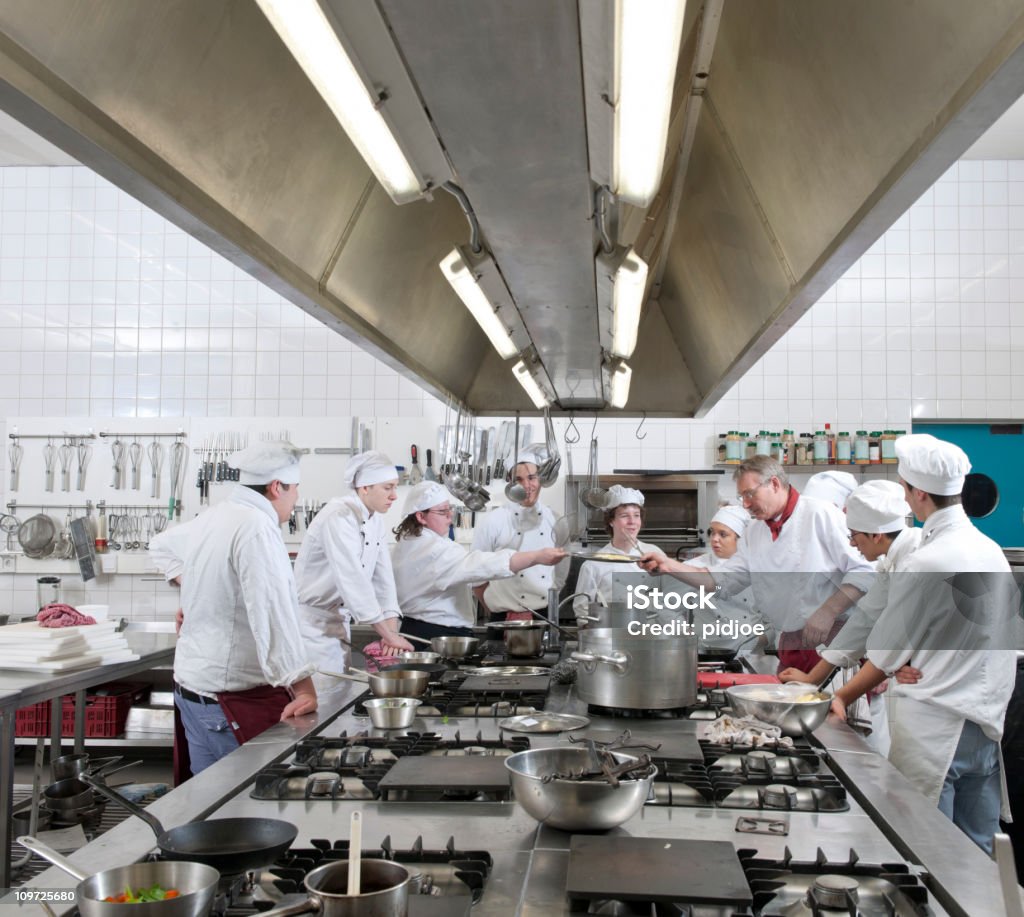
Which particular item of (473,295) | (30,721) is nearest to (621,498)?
(473,295)

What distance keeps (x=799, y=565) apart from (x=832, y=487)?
1336mm

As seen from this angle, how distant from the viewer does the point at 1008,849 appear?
888 mm

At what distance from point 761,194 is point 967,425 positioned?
531 centimetres

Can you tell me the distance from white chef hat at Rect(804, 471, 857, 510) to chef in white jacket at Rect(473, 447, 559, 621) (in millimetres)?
1440

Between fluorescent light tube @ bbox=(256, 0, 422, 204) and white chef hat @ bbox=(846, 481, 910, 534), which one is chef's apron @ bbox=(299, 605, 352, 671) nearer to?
white chef hat @ bbox=(846, 481, 910, 534)

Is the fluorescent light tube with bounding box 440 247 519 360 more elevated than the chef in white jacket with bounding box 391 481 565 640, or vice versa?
the fluorescent light tube with bounding box 440 247 519 360

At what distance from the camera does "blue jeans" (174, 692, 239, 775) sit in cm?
263

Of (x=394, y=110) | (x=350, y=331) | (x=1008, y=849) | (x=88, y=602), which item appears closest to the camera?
(x=1008, y=849)

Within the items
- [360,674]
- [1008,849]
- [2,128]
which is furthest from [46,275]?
[1008,849]

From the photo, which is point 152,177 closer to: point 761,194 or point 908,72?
point 908,72

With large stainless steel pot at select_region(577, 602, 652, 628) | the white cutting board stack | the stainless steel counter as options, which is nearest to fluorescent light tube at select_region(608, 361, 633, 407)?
large stainless steel pot at select_region(577, 602, 652, 628)

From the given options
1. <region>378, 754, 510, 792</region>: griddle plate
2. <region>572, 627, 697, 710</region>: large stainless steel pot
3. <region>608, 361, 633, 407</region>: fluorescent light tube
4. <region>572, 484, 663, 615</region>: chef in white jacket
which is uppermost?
<region>608, 361, 633, 407</region>: fluorescent light tube

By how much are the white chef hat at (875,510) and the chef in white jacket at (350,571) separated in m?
1.84

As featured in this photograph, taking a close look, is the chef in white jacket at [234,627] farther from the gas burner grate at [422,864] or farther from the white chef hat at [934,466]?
the white chef hat at [934,466]
